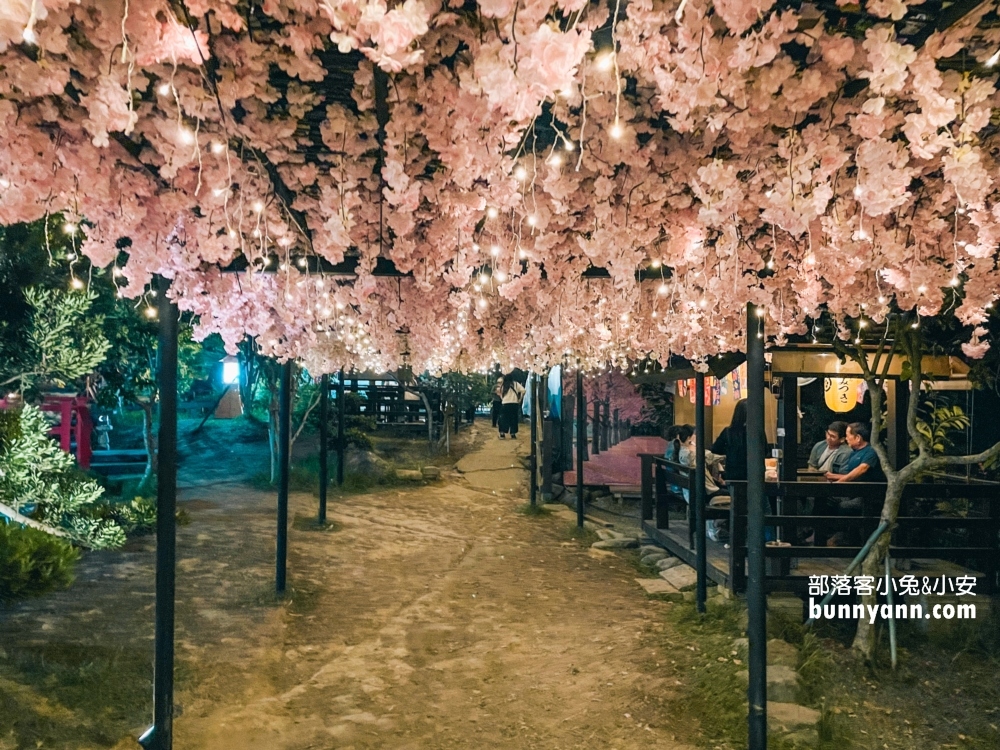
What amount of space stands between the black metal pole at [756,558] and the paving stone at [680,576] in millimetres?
4189

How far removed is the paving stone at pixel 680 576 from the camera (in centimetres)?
785

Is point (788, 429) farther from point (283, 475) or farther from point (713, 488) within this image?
point (283, 475)

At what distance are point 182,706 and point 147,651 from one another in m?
1.04

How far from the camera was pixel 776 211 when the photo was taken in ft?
→ 11.2

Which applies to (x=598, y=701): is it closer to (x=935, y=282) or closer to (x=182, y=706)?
(x=182, y=706)

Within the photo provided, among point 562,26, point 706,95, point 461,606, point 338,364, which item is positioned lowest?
point 461,606

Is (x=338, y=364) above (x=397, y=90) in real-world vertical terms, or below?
below

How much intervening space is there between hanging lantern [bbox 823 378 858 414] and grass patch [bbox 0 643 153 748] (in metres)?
9.89

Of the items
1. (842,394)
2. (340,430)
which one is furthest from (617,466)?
(340,430)

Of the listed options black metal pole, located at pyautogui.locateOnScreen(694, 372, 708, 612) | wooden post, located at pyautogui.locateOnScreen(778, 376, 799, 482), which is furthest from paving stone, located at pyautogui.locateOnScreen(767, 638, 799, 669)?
wooden post, located at pyautogui.locateOnScreen(778, 376, 799, 482)

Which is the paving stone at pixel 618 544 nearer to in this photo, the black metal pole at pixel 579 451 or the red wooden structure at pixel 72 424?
the black metal pole at pixel 579 451

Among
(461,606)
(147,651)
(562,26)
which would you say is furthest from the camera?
(461,606)

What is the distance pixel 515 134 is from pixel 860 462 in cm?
652

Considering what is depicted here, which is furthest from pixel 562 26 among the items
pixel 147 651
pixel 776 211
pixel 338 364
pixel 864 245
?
pixel 338 364
